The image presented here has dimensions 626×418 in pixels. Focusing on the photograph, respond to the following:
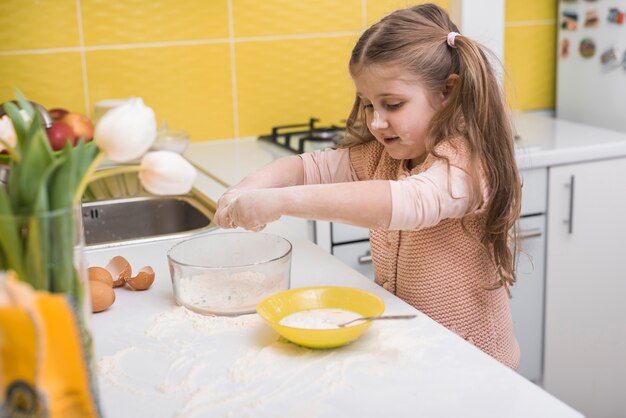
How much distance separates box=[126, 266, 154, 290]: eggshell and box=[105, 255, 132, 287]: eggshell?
0.01 m

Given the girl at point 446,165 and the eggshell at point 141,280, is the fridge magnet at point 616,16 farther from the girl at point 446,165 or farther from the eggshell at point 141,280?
the eggshell at point 141,280

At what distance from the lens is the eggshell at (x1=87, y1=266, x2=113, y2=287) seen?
1300 mm

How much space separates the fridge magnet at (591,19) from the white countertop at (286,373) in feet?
5.26

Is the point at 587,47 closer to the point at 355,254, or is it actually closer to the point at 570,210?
the point at 570,210

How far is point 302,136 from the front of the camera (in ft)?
7.79

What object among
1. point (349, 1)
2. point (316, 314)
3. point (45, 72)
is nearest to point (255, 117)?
point (349, 1)

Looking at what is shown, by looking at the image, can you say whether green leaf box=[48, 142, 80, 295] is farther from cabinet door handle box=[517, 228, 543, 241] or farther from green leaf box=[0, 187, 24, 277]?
cabinet door handle box=[517, 228, 543, 241]

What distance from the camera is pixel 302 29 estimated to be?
251 cm

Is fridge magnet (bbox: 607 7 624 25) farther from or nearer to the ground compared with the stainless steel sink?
farther from the ground

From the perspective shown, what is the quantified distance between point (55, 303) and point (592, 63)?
2218 mm

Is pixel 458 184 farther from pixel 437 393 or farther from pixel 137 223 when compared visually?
pixel 137 223

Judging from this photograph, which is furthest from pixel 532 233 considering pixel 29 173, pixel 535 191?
pixel 29 173

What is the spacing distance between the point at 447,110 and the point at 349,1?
1.24 metres

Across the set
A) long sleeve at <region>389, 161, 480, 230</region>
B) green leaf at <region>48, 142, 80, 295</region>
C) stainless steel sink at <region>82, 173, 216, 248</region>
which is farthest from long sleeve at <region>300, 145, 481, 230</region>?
stainless steel sink at <region>82, 173, 216, 248</region>
